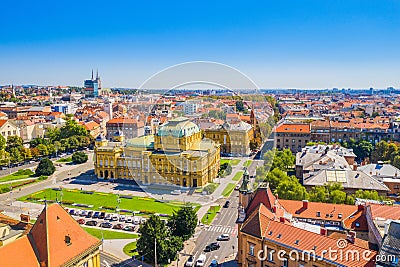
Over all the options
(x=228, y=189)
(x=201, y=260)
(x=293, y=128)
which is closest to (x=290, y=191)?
(x=201, y=260)

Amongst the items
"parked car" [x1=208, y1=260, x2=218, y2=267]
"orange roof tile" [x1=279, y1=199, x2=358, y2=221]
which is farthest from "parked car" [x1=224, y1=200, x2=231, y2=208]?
"parked car" [x1=208, y1=260, x2=218, y2=267]

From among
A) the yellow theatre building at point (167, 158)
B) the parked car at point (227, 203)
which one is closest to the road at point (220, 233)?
the parked car at point (227, 203)

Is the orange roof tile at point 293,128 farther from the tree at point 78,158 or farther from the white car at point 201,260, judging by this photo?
the white car at point 201,260

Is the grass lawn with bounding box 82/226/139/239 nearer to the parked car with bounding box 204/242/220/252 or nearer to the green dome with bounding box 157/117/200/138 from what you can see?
the parked car with bounding box 204/242/220/252

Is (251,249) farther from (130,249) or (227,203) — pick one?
(227,203)

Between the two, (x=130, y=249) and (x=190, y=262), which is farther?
(x=130, y=249)
